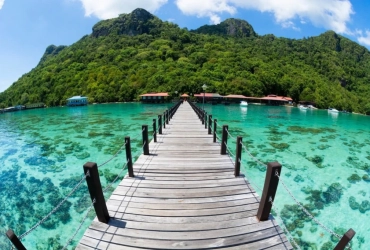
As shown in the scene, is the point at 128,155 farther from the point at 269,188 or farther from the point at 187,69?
the point at 187,69

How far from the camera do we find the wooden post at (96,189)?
2998 millimetres

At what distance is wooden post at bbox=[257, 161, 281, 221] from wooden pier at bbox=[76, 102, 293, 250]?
5.5 inches

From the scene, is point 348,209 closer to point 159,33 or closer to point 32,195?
point 32,195

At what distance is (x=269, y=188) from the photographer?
3.16 metres

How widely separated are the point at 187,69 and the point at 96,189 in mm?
78793

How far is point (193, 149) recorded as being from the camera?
7449 mm

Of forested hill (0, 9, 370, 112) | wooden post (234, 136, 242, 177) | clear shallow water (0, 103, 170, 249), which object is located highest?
forested hill (0, 9, 370, 112)

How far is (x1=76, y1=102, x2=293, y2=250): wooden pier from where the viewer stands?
9.71 feet

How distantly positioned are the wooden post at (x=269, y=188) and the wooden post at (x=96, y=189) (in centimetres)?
250

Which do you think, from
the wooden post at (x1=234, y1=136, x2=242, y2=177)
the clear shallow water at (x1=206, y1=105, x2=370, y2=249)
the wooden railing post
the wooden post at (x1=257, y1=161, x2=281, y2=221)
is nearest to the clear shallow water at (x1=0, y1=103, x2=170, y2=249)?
the wooden railing post

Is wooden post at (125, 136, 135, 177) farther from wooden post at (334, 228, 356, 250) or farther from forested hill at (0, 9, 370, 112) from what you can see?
forested hill at (0, 9, 370, 112)

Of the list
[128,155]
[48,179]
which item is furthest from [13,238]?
[48,179]

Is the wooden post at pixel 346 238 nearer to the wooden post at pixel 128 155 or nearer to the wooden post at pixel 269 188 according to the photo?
the wooden post at pixel 269 188

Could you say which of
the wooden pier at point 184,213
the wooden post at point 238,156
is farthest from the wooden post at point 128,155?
the wooden post at point 238,156
